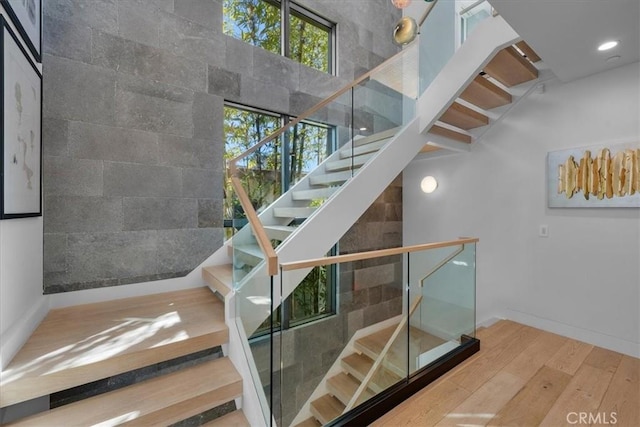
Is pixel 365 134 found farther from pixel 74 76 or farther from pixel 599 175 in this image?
pixel 74 76

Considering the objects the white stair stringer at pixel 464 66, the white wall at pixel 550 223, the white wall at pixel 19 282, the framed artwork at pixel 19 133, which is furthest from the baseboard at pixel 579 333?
the framed artwork at pixel 19 133

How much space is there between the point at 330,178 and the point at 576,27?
2.25 m

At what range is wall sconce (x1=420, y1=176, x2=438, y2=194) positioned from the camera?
4.29 meters

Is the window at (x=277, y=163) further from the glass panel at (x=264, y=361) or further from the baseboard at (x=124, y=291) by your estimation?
the baseboard at (x=124, y=291)

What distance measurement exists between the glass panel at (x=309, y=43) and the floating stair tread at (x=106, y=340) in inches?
133

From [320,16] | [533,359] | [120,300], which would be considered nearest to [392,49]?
[320,16]

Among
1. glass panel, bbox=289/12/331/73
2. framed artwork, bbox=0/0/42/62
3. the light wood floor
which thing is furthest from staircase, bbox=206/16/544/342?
framed artwork, bbox=0/0/42/62

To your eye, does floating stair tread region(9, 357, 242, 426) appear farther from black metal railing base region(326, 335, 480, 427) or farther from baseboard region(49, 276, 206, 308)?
baseboard region(49, 276, 206, 308)

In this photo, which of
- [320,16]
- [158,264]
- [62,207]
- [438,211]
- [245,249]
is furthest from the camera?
[438,211]

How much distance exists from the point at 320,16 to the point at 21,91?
11.9 feet

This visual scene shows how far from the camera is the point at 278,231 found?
8.28 ft

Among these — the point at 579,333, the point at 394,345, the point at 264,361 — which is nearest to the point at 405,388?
the point at 394,345

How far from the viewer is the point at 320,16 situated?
161 inches

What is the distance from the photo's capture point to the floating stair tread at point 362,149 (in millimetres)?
3070
